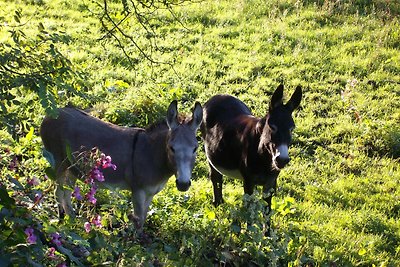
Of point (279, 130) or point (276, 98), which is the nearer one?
point (279, 130)

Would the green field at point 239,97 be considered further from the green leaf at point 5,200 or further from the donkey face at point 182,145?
the donkey face at point 182,145

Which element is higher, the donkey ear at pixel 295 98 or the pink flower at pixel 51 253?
the pink flower at pixel 51 253

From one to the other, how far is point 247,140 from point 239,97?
3356 mm

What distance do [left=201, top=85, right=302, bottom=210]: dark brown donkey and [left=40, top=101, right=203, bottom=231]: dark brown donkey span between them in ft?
2.40

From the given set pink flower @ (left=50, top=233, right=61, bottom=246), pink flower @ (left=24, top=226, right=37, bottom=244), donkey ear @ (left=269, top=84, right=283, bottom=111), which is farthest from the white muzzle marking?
pink flower @ (left=24, top=226, right=37, bottom=244)

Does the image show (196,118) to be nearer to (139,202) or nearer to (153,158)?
(153,158)

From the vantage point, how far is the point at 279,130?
211 inches

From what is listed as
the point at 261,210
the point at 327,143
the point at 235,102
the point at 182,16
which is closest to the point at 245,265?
the point at 261,210

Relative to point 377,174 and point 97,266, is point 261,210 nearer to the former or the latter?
point 97,266

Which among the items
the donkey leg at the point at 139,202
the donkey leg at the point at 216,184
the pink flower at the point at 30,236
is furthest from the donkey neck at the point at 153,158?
the pink flower at the point at 30,236

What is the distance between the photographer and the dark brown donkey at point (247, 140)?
539 cm

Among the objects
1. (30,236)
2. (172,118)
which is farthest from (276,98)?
(30,236)

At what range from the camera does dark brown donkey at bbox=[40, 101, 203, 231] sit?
524cm

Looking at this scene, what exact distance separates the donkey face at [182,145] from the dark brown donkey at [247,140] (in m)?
0.73
